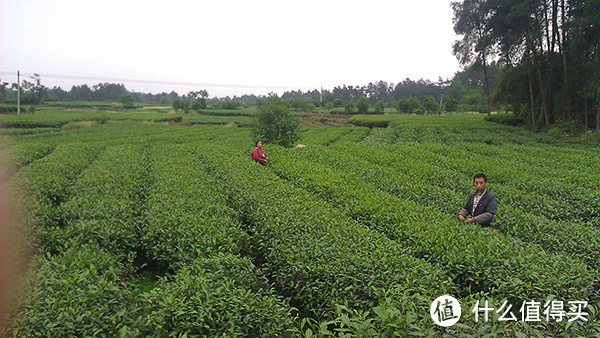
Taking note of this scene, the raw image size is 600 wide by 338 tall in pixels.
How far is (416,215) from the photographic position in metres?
6.69

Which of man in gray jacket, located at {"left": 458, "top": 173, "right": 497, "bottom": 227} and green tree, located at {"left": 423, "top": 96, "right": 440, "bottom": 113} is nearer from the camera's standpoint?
man in gray jacket, located at {"left": 458, "top": 173, "right": 497, "bottom": 227}

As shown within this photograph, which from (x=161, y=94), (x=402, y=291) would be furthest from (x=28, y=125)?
(x=161, y=94)

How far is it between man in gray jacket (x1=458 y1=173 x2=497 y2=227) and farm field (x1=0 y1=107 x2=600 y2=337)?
19.3 inches

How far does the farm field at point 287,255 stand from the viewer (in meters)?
3.39

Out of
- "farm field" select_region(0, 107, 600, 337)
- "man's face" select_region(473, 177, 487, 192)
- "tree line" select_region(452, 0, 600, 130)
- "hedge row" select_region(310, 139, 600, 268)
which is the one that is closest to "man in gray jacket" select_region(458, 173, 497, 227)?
"man's face" select_region(473, 177, 487, 192)

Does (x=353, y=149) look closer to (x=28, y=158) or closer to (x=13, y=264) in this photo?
(x=28, y=158)

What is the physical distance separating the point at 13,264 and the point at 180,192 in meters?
7.36

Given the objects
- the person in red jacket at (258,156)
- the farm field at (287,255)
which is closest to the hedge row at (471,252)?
the farm field at (287,255)

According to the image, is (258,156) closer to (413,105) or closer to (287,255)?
(287,255)

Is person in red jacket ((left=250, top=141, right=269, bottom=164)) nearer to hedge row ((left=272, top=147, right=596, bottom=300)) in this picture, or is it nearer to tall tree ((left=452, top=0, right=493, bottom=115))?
hedge row ((left=272, top=147, right=596, bottom=300))

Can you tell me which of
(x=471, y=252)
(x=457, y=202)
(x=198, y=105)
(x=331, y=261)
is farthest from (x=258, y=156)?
(x=198, y=105)

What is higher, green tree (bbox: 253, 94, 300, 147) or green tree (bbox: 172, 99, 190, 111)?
green tree (bbox: 172, 99, 190, 111)

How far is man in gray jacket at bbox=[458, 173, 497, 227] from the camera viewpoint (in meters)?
6.38

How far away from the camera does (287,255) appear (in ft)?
15.7
